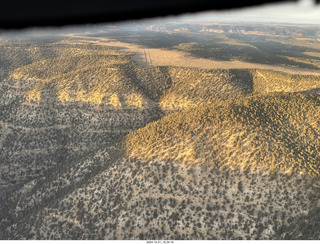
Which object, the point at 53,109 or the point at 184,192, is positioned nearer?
the point at 184,192

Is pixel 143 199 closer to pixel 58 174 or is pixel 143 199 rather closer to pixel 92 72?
pixel 58 174

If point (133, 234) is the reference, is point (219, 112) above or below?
above

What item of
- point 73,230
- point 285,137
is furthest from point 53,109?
point 285,137

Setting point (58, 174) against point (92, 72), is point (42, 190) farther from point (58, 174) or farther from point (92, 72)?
point (92, 72)

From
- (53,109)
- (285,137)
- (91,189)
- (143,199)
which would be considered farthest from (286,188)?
(53,109)

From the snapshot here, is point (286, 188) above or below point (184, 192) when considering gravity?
above

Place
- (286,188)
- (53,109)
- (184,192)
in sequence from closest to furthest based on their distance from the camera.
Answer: (286,188) < (184,192) < (53,109)

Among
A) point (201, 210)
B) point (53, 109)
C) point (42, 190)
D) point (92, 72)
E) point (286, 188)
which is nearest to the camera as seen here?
point (286, 188)

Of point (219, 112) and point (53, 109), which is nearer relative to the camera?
point (219, 112)

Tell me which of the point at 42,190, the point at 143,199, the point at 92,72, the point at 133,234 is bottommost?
the point at 42,190
